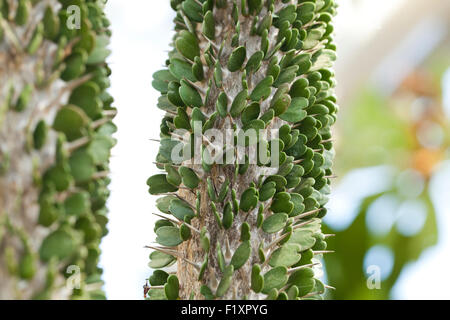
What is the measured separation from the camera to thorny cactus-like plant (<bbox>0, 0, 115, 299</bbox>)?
31 cm

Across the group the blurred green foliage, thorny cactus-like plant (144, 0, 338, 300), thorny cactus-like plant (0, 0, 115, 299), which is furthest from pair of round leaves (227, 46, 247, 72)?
the blurred green foliage

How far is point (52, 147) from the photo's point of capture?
0.34m

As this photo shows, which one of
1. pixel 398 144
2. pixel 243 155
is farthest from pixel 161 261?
pixel 398 144

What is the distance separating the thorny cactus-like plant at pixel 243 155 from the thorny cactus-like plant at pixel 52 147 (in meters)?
0.11

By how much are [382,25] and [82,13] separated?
1906 millimetres

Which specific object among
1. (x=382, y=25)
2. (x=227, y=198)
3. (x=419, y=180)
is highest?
(x=382, y=25)

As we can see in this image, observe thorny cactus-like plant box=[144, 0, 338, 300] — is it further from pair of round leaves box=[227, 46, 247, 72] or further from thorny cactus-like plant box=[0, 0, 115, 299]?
thorny cactus-like plant box=[0, 0, 115, 299]

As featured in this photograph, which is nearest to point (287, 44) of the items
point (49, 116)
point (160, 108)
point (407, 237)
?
point (160, 108)

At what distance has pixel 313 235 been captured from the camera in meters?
0.51

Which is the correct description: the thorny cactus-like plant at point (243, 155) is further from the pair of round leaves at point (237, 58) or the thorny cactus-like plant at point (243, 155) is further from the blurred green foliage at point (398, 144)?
the blurred green foliage at point (398, 144)

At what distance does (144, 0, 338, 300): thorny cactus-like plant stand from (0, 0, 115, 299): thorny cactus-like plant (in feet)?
0.36
